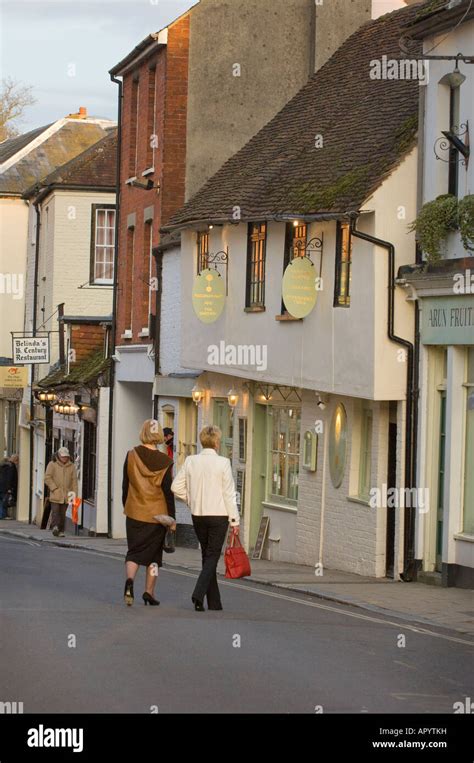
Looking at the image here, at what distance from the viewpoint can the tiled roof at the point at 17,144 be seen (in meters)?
50.0

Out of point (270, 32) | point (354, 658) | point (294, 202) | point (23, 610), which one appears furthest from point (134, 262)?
point (354, 658)

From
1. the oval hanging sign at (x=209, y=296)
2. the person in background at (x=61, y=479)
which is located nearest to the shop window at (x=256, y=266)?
the oval hanging sign at (x=209, y=296)

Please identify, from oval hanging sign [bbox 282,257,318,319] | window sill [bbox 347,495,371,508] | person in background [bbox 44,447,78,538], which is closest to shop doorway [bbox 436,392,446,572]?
window sill [bbox 347,495,371,508]

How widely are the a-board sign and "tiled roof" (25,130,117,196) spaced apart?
1604 cm

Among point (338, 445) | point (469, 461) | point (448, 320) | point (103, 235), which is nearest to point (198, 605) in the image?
point (469, 461)

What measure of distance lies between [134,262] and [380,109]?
463 inches

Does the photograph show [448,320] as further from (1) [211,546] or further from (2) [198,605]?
(2) [198,605]

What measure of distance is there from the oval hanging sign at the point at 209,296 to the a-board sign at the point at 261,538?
3624 mm

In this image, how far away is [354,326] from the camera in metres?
20.3

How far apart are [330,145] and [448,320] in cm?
530

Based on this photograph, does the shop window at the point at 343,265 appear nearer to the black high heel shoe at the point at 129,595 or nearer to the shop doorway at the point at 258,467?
Answer: the shop doorway at the point at 258,467

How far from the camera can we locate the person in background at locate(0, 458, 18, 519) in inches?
1789

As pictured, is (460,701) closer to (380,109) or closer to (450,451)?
(450,451)

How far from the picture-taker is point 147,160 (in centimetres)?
3144
